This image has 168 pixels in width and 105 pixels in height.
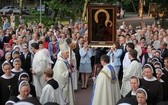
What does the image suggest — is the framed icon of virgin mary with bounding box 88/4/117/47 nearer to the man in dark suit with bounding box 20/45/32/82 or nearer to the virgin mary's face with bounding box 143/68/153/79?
the man in dark suit with bounding box 20/45/32/82

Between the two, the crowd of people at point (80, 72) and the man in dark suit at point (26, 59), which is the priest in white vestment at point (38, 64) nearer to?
the crowd of people at point (80, 72)

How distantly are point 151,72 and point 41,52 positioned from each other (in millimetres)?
5083

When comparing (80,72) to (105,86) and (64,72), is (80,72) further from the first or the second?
(105,86)

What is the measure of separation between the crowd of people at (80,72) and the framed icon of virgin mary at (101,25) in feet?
1.45

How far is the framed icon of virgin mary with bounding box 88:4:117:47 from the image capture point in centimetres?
1465

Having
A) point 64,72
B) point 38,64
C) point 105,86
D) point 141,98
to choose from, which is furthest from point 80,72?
point 141,98

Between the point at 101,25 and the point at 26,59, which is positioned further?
the point at 101,25

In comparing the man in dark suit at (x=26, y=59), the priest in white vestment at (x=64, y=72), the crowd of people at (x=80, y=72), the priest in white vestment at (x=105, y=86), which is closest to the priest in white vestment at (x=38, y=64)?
the crowd of people at (x=80, y=72)

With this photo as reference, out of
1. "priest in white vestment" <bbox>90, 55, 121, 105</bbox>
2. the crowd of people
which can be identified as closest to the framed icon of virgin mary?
the crowd of people

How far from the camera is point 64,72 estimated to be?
12.4m

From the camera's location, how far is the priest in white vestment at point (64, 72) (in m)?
12.3

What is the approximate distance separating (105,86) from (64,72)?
165cm

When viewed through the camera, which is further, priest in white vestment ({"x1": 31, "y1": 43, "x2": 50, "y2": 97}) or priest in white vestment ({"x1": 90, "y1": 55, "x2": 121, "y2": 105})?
priest in white vestment ({"x1": 31, "y1": 43, "x2": 50, "y2": 97})

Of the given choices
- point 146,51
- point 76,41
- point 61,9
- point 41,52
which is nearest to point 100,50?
point 76,41
